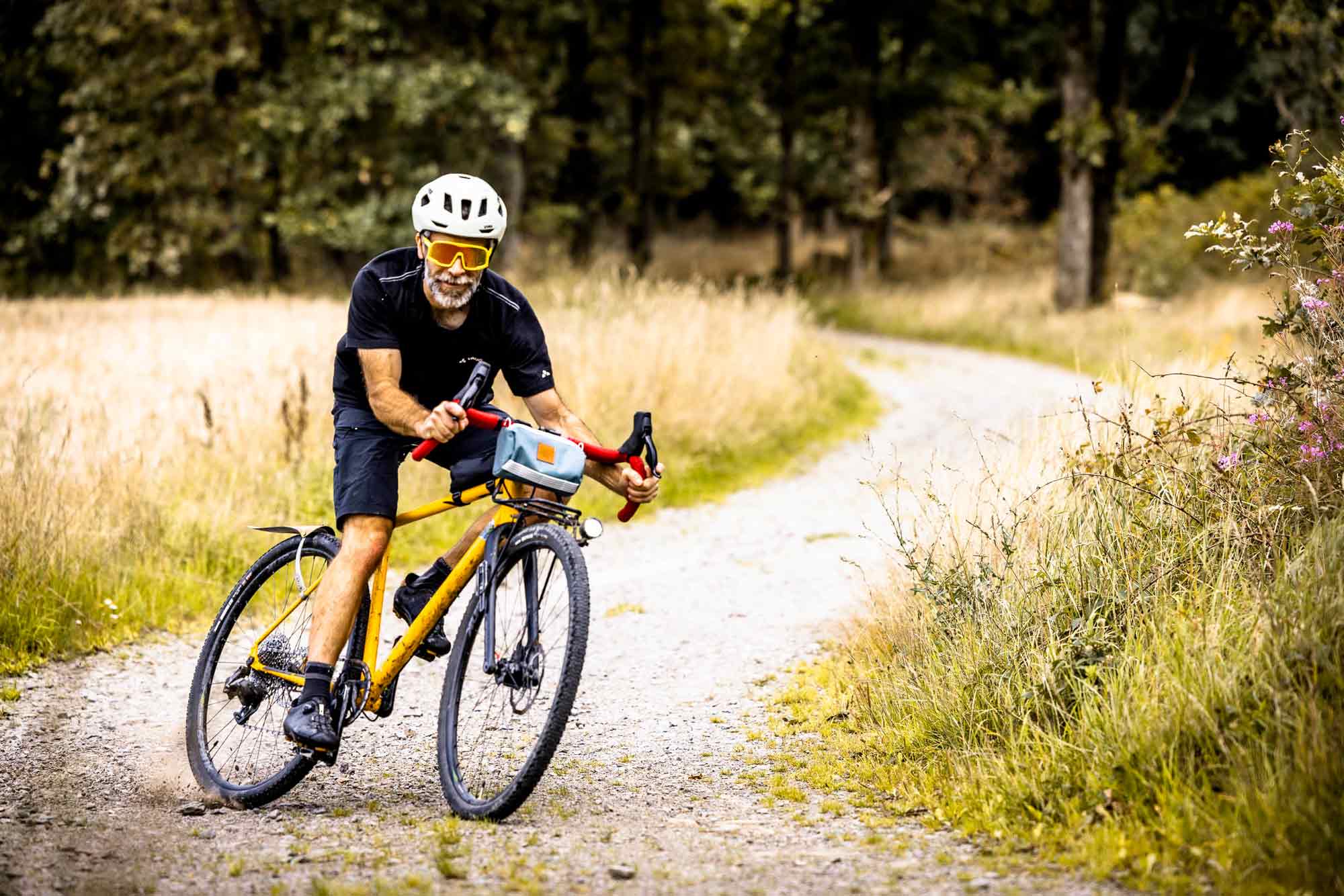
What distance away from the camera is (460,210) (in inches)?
172

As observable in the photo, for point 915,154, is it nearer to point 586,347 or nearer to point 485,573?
point 586,347

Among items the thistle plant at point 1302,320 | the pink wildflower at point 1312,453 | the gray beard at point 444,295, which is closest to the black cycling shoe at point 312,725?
the gray beard at point 444,295

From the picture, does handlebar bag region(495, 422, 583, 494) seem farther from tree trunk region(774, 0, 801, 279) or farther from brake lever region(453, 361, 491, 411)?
tree trunk region(774, 0, 801, 279)

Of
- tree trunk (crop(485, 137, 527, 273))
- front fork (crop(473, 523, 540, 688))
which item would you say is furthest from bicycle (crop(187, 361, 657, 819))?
tree trunk (crop(485, 137, 527, 273))

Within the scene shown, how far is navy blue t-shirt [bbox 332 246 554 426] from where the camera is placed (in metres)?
4.42

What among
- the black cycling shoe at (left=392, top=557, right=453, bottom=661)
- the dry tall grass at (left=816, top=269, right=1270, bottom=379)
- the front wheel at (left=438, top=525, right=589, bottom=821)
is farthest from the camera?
the dry tall grass at (left=816, top=269, right=1270, bottom=379)

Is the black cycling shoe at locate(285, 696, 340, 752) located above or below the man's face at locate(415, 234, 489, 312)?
below

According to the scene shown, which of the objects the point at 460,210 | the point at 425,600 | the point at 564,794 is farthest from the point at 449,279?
the point at 564,794

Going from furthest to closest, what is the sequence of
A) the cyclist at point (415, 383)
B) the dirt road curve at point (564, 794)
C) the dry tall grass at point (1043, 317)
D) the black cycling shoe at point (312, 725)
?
the dry tall grass at point (1043, 317)
the cyclist at point (415, 383)
the black cycling shoe at point (312, 725)
the dirt road curve at point (564, 794)

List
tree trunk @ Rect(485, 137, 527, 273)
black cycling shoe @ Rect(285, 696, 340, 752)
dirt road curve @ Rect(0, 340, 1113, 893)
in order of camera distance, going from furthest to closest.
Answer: tree trunk @ Rect(485, 137, 527, 273), black cycling shoe @ Rect(285, 696, 340, 752), dirt road curve @ Rect(0, 340, 1113, 893)

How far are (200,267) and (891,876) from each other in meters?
30.1

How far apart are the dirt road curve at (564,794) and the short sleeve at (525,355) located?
1.42 m

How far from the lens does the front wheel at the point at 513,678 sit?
3902mm

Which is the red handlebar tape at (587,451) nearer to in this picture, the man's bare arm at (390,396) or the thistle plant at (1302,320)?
the man's bare arm at (390,396)
